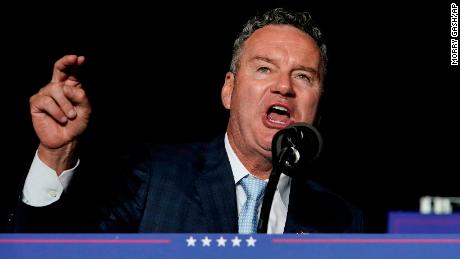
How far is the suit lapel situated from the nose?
195mm

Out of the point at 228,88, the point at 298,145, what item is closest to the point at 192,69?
the point at 228,88

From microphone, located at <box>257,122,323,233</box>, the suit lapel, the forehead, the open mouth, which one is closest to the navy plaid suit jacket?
the suit lapel

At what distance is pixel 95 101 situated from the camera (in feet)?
7.41

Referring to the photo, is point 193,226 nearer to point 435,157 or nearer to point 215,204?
point 215,204

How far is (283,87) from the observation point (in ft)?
4.77

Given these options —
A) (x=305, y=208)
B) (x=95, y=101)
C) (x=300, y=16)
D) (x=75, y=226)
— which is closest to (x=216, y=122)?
Result: (x=95, y=101)

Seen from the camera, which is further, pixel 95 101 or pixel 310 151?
pixel 95 101

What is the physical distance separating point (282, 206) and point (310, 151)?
0.55 meters

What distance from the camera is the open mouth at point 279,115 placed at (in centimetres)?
145

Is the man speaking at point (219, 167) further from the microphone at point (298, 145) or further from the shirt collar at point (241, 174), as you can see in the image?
the microphone at point (298, 145)

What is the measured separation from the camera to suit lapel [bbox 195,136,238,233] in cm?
126
